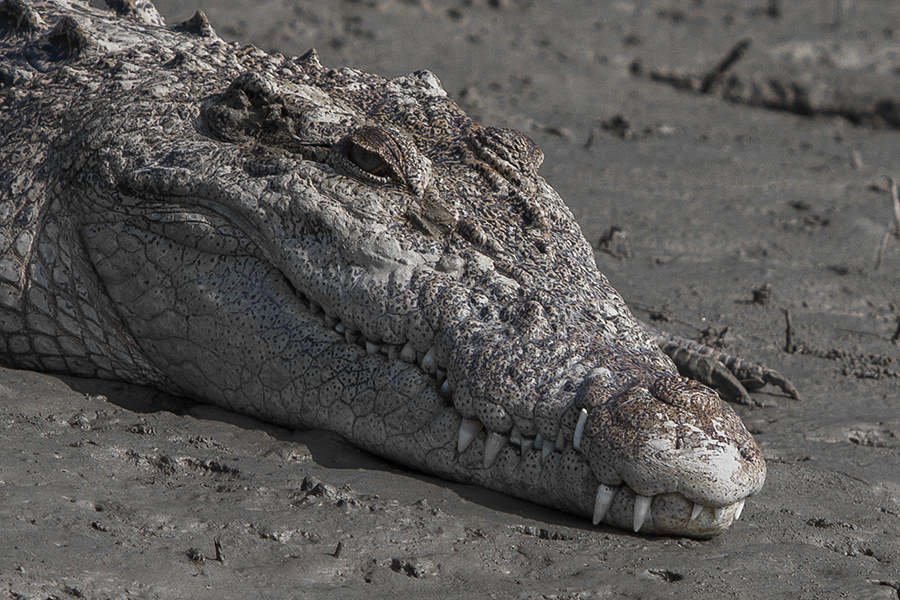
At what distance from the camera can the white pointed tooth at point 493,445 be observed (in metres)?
2.69

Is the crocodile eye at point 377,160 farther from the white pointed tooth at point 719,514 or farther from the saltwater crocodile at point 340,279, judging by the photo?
the white pointed tooth at point 719,514

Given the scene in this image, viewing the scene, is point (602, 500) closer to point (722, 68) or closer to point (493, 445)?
point (493, 445)

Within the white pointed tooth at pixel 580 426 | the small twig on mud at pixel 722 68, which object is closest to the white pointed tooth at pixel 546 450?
the white pointed tooth at pixel 580 426

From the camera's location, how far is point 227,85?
11.4 ft

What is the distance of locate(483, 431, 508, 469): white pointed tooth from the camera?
2.69 meters

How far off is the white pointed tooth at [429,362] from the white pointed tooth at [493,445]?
276 mm

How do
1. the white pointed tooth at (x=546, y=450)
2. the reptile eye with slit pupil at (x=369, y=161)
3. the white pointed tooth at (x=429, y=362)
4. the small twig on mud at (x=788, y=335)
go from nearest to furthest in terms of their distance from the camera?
the white pointed tooth at (x=546, y=450) → the white pointed tooth at (x=429, y=362) → the reptile eye with slit pupil at (x=369, y=161) → the small twig on mud at (x=788, y=335)

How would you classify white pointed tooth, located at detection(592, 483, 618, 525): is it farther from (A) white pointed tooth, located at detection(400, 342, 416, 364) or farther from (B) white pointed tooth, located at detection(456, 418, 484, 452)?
(A) white pointed tooth, located at detection(400, 342, 416, 364)

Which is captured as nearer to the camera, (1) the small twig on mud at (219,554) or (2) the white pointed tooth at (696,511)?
(1) the small twig on mud at (219,554)

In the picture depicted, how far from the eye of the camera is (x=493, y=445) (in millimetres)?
2699

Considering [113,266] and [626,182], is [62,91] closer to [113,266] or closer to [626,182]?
[113,266]

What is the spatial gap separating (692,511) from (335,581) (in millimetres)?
975

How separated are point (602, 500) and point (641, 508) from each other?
107mm

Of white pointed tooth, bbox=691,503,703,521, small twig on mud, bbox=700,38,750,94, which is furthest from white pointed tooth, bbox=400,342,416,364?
small twig on mud, bbox=700,38,750,94
